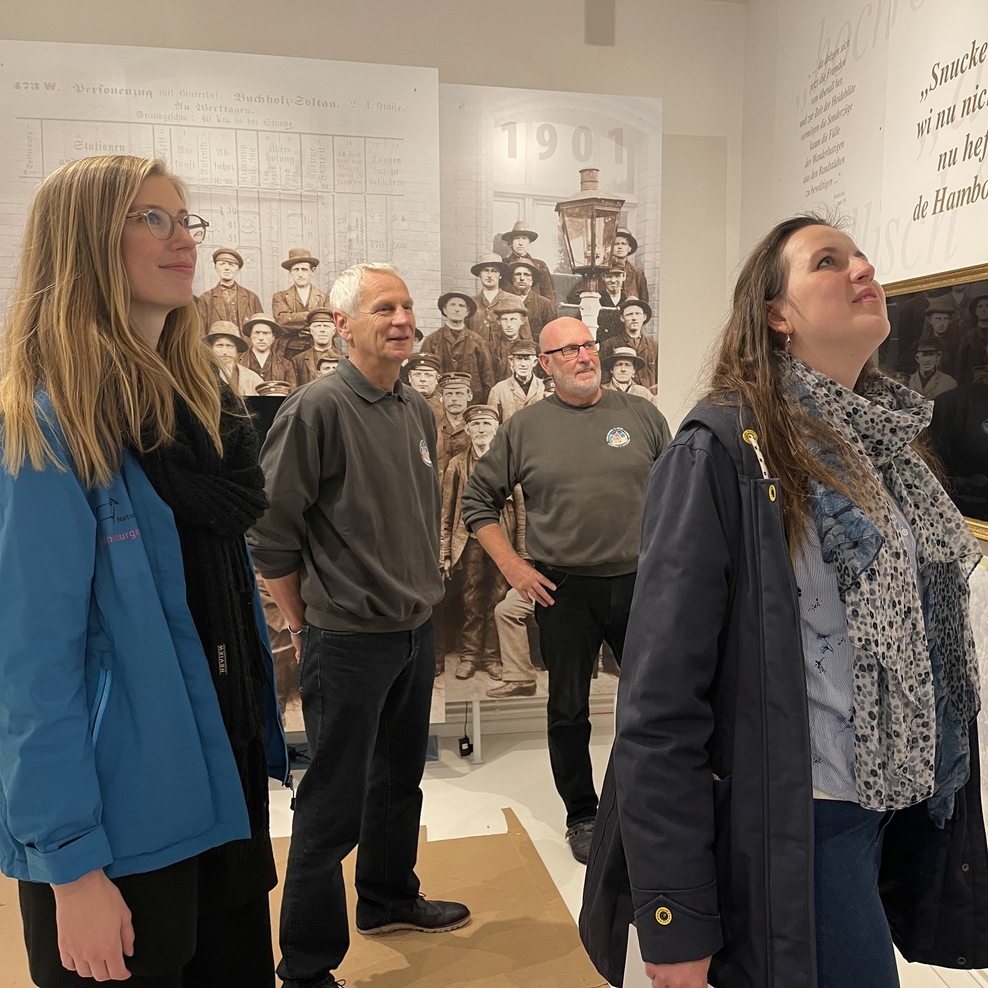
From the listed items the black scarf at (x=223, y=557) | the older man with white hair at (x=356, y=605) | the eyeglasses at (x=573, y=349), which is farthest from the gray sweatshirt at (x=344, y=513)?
the eyeglasses at (x=573, y=349)

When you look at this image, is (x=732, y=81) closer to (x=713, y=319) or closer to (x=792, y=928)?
(x=713, y=319)

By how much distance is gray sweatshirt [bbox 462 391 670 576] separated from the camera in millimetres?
3070

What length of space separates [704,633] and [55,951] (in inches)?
38.6

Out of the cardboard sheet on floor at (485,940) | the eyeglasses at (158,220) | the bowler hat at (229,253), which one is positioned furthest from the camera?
the bowler hat at (229,253)

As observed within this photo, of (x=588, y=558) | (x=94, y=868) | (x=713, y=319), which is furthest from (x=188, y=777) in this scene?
(x=713, y=319)

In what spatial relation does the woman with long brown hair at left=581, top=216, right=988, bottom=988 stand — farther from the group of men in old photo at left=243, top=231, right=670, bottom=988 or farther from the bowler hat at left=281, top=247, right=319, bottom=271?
the bowler hat at left=281, top=247, right=319, bottom=271

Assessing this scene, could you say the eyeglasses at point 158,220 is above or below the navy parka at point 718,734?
above

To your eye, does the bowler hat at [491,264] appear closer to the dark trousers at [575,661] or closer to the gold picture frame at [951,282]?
the dark trousers at [575,661]

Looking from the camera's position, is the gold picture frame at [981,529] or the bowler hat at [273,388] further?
the bowler hat at [273,388]

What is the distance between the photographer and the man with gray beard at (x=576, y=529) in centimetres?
307

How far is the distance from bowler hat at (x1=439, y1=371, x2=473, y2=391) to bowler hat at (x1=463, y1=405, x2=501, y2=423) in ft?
0.36

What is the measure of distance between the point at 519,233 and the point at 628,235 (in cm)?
49

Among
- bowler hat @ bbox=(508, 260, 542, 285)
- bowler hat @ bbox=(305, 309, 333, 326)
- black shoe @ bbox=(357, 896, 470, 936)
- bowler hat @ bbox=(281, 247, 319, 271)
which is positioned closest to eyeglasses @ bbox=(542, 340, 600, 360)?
bowler hat @ bbox=(508, 260, 542, 285)

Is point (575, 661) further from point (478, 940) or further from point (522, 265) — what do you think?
point (522, 265)
